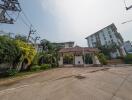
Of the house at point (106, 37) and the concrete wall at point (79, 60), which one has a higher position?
the house at point (106, 37)

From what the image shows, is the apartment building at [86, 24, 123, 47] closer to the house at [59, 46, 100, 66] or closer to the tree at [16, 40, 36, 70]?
the house at [59, 46, 100, 66]

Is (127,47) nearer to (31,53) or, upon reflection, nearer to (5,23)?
(31,53)

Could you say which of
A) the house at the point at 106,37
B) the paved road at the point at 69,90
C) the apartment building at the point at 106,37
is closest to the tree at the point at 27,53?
the paved road at the point at 69,90

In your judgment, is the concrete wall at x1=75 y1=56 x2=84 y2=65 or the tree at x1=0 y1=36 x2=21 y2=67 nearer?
the tree at x1=0 y1=36 x2=21 y2=67

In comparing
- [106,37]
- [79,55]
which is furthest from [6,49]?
[106,37]

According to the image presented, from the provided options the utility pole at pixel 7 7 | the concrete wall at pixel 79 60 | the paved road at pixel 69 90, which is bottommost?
the paved road at pixel 69 90

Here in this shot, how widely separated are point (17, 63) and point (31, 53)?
11.8 feet

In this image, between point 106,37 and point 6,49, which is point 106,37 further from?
point 6,49

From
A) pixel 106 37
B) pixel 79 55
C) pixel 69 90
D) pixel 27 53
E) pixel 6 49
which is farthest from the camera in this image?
pixel 106 37

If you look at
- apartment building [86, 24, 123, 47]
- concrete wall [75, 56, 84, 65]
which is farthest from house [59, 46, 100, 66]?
apartment building [86, 24, 123, 47]

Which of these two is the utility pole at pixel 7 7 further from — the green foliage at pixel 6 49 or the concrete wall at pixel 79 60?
the concrete wall at pixel 79 60

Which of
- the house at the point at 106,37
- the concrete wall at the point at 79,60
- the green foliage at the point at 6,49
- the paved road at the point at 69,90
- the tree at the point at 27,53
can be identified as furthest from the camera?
the house at the point at 106,37

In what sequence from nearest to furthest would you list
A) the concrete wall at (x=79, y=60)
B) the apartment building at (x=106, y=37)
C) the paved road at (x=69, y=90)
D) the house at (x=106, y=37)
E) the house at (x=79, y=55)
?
the paved road at (x=69, y=90), the house at (x=79, y=55), the concrete wall at (x=79, y=60), the house at (x=106, y=37), the apartment building at (x=106, y=37)

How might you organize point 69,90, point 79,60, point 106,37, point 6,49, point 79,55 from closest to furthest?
1. point 69,90
2. point 6,49
3. point 79,60
4. point 79,55
5. point 106,37
